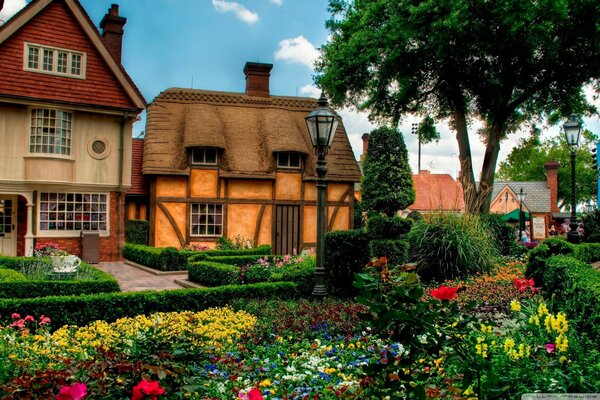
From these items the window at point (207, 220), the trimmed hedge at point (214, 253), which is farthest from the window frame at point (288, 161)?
the trimmed hedge at point (214, 253)

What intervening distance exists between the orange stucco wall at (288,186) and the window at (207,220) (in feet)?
8.55

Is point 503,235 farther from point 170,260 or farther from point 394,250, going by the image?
point 170,260

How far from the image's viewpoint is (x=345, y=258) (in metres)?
10.3

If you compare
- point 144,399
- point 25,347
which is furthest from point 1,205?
point 144,399

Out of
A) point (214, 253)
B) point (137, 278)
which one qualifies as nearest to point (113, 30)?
point (214, 253)

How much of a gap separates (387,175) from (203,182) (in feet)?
32.4

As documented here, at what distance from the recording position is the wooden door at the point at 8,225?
663 inches

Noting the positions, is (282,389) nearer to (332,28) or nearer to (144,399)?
(144,399)

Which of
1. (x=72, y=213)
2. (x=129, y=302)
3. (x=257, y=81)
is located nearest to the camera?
(x=129, y=302)

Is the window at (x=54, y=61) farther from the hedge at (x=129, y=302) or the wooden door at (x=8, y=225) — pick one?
the hedge at (x=129, y=302)

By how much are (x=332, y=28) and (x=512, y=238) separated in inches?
484

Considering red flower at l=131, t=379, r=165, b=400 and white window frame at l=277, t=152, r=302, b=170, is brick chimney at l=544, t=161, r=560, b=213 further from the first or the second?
red flower at l=131, t=379, r=165, b=400

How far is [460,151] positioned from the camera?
21.2m

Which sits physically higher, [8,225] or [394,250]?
[8,225]
